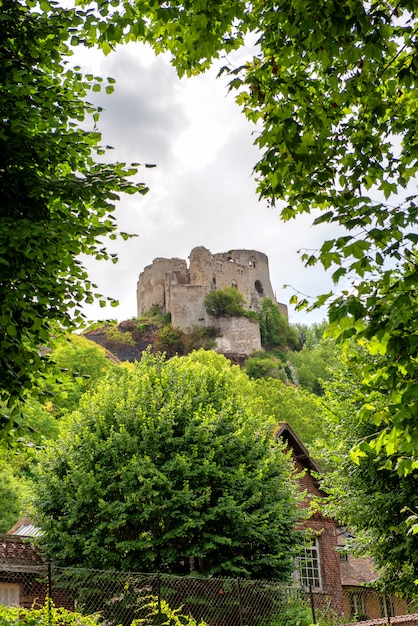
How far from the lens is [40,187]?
8.18 meters

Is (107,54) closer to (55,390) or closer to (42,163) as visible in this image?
(42,163)

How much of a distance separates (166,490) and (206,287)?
79283mm

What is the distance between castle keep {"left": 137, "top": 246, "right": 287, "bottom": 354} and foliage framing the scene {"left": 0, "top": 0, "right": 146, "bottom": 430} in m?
80.4

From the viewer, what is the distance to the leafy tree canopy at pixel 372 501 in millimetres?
Answer: 15562

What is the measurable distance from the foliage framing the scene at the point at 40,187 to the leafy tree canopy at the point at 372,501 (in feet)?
27.0

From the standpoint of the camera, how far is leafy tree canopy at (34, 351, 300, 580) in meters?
17.7

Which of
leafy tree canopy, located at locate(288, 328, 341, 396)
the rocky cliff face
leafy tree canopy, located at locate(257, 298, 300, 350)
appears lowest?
leafy tree canopy, located at locate(288, 328, 341, 396)

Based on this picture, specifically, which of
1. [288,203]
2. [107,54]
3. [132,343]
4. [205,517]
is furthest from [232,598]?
[132,343]

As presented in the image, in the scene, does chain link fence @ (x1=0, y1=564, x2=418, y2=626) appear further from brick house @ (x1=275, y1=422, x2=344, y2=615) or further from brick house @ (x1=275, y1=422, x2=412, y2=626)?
brick house @ (x1=275, y1=422, x2=344, y2=615)

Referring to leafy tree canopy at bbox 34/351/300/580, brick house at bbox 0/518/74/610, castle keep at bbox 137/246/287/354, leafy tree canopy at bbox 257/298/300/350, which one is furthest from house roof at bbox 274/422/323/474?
leafy tree canopy at bbox 257/298/300/350

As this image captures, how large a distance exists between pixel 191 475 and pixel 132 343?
71.3 metres

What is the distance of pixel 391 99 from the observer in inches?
302

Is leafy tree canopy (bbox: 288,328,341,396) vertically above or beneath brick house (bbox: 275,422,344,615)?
above

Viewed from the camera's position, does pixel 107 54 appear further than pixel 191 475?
No
